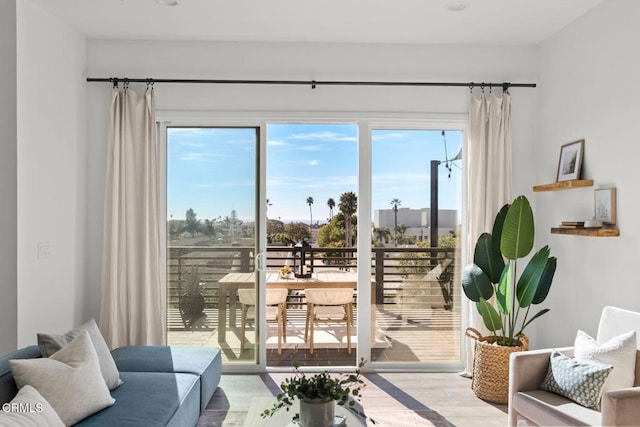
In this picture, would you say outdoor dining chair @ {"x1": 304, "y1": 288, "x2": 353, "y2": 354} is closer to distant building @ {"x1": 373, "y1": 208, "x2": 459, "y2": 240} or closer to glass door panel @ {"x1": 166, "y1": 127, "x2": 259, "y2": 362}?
glass door panel @ {"x1": 166, "y1": 127, "x2": 259, "y2": 362}

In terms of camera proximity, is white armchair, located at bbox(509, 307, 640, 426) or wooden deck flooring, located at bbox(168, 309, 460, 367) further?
wooden deck flooring, located at bbox(168, 309, 460, 367)

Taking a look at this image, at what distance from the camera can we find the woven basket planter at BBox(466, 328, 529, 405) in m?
3.45

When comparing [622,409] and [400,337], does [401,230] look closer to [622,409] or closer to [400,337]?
[400,337]

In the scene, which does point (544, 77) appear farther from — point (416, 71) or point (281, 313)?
point (281, 313)

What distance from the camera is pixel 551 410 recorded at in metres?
2.43

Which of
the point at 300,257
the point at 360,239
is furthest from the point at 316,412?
the point at 300,257

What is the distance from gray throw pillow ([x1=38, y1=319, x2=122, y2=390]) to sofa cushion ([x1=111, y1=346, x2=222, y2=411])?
38 centimetres

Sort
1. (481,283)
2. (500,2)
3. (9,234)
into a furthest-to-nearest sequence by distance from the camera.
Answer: (481,283) < (500,2) < (9,234)

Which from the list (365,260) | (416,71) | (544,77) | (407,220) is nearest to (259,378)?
(365,260)

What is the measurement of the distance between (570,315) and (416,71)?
2.38 m

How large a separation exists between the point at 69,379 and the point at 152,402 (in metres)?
0.45

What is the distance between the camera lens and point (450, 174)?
4.21 meters

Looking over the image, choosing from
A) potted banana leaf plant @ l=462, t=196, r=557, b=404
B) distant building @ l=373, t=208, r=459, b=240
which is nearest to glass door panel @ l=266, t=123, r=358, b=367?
distant building @ l=373, t=208, r=459, b=240

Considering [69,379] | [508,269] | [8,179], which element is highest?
[8,179]
